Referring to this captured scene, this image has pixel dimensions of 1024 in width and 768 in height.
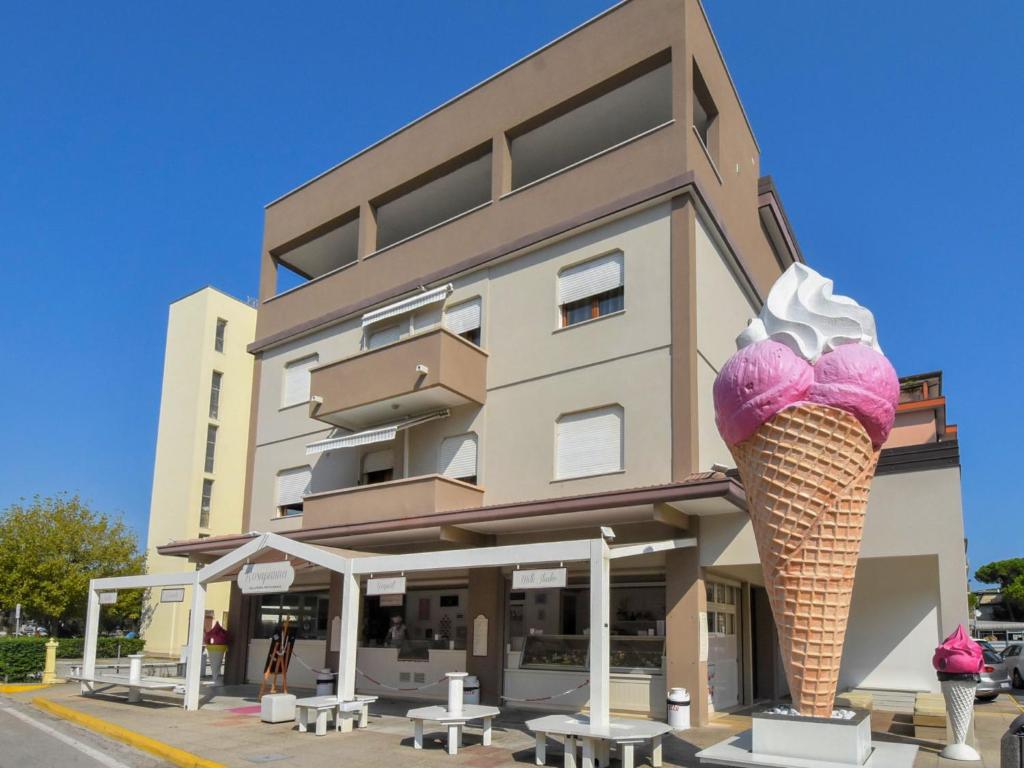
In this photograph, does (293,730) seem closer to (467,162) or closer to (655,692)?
(655,692)

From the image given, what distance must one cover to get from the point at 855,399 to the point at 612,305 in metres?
9.32

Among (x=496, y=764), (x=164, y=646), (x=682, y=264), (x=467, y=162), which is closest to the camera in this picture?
(x=496, y=764)

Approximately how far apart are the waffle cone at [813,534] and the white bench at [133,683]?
13.8 m

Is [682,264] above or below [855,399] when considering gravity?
above

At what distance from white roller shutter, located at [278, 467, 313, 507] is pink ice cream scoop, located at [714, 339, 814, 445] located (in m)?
15.9

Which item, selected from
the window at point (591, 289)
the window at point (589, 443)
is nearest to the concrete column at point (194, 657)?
the window at point (589, 443)

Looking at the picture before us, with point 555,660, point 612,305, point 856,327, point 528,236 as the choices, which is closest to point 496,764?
point 555,660

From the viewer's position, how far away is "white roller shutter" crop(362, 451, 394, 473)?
2120cm

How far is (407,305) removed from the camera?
21.0 meters

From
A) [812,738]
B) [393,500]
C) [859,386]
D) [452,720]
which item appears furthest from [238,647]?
[859,386]

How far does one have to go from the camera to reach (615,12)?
61.1 feet

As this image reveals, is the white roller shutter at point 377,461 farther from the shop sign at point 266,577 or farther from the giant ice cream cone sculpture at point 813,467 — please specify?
the giant ice cream cone sculpture at point 813,467

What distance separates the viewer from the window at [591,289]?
17594 millimetres

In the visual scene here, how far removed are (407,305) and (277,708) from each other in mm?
9537
